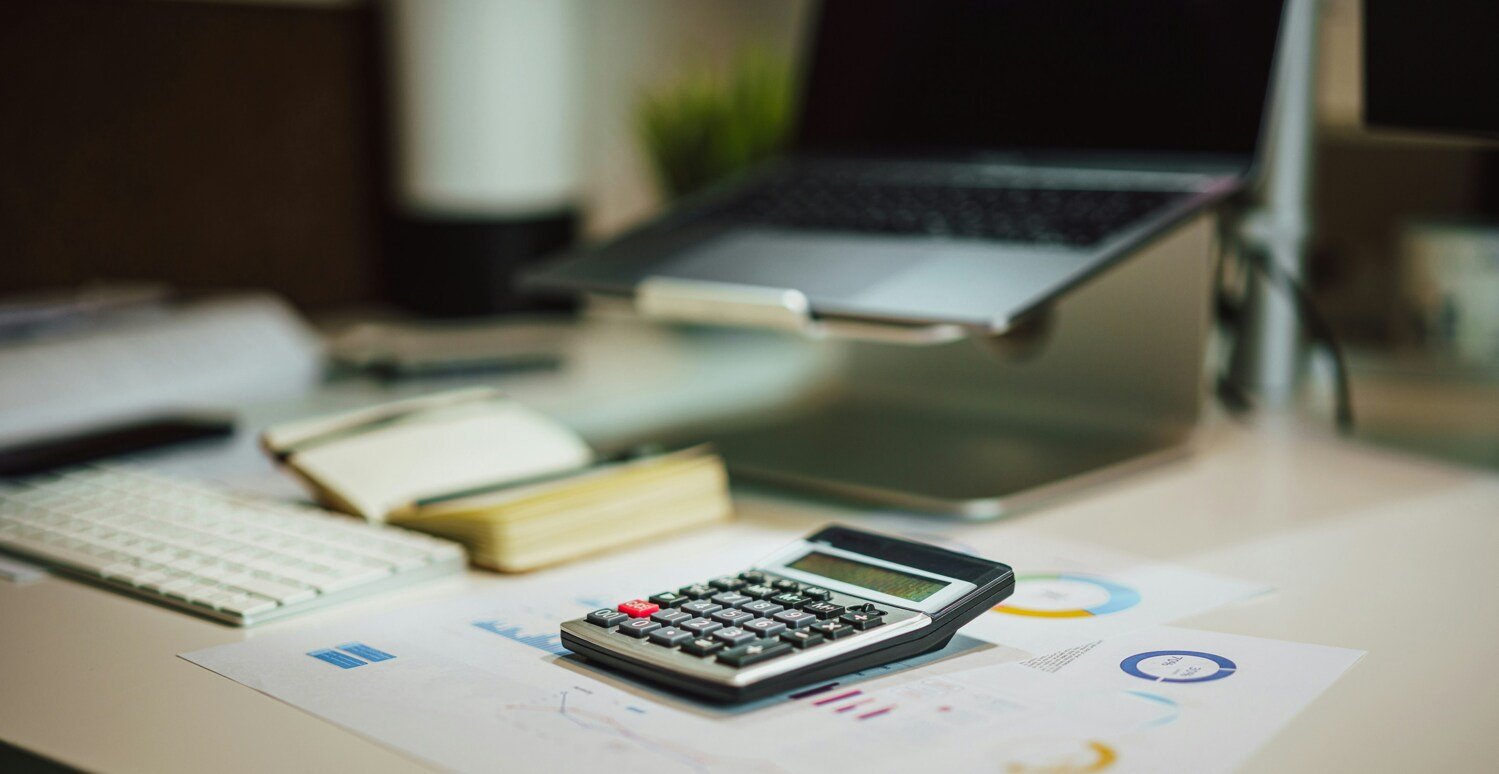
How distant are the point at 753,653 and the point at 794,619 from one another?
33 millimetres

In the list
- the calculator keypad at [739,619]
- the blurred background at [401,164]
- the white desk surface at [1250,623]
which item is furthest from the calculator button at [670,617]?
the blurred background at [401,164]

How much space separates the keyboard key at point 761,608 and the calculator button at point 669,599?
3 cm

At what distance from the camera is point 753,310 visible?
75 cm

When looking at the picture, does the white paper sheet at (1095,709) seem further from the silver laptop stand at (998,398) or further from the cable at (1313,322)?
the cable at (1313,322)

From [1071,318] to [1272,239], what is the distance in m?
0.17

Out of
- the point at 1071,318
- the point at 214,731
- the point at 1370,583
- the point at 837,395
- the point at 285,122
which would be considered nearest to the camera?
the point at 214,731

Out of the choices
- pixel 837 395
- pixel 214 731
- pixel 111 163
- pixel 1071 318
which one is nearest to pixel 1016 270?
pixel 1071 318

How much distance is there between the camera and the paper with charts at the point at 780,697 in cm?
42

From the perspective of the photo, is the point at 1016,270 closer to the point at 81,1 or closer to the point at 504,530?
the point at 504,530

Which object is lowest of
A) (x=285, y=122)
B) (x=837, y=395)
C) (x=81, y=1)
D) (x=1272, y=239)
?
(x=837, y=395)

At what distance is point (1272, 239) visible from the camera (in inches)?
38.0

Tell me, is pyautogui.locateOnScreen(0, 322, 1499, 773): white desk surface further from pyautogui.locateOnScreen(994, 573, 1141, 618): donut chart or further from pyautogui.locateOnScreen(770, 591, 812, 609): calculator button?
pyautogui.locateOnScreen(770, 591, 812, 609): calculator button

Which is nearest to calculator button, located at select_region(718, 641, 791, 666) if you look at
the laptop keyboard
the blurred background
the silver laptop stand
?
the silver laptop stand

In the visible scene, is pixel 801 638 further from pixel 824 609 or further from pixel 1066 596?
pixel 1066 596
